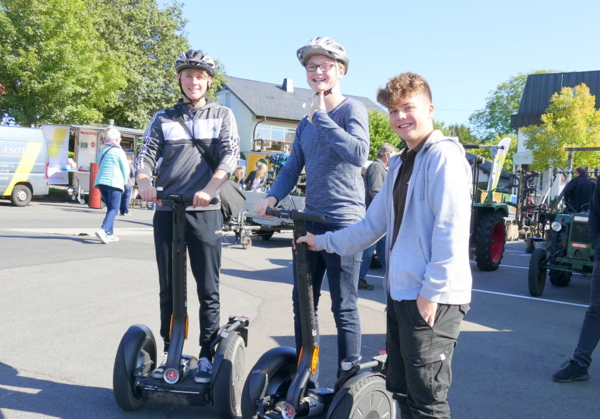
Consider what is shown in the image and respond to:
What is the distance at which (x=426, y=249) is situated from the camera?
7.43ft

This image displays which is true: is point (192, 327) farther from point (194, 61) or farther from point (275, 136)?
point (275, 136)

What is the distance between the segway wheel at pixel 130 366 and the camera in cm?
327

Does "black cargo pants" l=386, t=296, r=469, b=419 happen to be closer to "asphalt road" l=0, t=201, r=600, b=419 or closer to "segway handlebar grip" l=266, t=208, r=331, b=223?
"segway handlebar grip" l=266, t=208, r=331, b=223

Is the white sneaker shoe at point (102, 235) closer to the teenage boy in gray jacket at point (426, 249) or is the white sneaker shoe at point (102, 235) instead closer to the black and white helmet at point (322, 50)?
the black and white helmet at point (322, 50)

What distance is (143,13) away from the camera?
31641 millimetres

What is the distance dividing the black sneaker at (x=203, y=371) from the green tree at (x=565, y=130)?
31.4m

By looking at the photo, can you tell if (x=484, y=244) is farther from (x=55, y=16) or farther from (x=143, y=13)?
(x=143, y=13)

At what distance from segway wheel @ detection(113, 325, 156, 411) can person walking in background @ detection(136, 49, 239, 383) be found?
139 mm

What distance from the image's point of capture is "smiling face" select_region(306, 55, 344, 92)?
9.64 ft

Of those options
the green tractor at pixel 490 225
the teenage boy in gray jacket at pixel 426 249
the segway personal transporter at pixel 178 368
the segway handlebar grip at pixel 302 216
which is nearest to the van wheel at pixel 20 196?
the green tractor at pixel 490 225

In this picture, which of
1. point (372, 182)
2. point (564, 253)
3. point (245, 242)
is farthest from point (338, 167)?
point (245, 242)

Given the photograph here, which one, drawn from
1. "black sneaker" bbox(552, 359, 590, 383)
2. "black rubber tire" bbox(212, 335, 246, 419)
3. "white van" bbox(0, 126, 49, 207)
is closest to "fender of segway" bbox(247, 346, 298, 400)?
"black rubber tire" bbox(212, 335, 246, 419)

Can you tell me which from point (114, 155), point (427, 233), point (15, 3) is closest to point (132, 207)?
point (15, 3)

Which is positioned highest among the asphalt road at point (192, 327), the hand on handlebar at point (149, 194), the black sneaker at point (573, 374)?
the hand on handlebar at point (149, 194)
